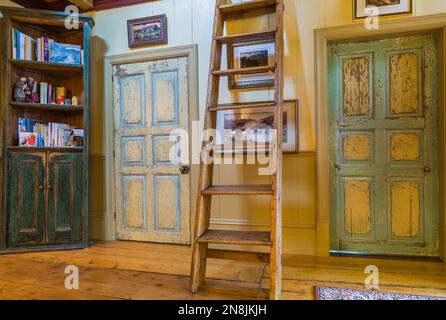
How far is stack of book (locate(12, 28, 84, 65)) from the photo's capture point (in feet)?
8.46

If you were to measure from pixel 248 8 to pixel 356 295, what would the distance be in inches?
87.3

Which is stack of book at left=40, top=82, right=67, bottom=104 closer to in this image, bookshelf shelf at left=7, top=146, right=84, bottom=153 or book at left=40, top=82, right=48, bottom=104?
book at left=40, top=82, right=48, bottom=104

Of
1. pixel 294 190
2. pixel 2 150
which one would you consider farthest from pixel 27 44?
pixel 294 190

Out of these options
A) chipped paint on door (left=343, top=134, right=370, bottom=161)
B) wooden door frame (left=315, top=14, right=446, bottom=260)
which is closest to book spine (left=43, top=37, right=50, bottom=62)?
wooden door frame (left=315, top=14, right=446, bottom=260)

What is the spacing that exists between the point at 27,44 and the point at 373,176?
11.7 ft

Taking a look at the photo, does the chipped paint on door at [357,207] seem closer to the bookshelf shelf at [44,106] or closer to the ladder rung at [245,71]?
the ladder rung at [245,71]

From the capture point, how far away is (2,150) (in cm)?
250

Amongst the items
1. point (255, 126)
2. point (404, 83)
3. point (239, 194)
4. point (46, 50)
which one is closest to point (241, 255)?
point (239, 194)

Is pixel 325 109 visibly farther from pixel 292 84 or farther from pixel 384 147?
pixel 384 147

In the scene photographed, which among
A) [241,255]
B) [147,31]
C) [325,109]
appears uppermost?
[147,31]

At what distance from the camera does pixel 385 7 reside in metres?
2.27

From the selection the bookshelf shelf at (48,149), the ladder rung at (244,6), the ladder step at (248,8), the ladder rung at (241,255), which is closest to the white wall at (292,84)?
the ladder step at (248,8)

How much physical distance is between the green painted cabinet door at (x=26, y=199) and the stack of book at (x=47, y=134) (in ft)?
0.51

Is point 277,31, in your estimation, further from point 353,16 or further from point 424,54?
point 424,54
